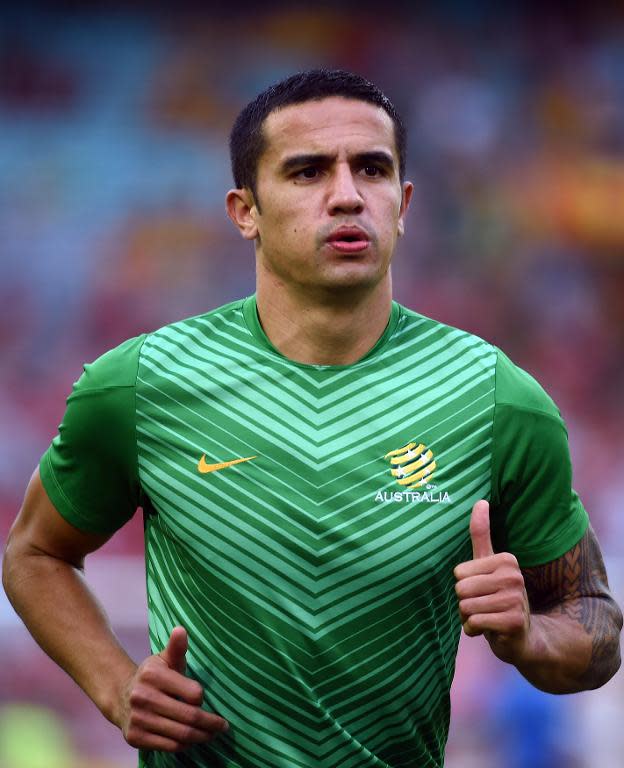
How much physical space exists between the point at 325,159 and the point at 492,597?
1130 mm

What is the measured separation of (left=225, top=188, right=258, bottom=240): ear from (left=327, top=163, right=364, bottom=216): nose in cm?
32

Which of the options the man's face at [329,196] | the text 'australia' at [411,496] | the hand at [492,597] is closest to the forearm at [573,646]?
the hand at [492,597]

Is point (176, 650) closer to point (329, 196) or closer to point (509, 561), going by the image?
point (509, 561)

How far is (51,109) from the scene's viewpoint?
10.4m

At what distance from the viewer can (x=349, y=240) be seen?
127 inches

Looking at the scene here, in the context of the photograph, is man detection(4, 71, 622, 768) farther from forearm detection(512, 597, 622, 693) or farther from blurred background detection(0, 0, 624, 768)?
blurred background detection(0, 0, 624, 768)

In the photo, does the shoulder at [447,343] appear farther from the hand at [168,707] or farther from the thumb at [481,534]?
the hand at [168,707]

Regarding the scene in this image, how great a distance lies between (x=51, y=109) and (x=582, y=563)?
7990mm

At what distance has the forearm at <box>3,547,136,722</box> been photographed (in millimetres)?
3293

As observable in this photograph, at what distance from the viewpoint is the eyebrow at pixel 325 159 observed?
3291 mm

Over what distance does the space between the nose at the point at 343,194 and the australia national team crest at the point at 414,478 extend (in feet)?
1.90

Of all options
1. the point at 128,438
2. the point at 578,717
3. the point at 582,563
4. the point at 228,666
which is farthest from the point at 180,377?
the point at 578,717

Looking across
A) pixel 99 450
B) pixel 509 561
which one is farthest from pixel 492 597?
pixel 99 450

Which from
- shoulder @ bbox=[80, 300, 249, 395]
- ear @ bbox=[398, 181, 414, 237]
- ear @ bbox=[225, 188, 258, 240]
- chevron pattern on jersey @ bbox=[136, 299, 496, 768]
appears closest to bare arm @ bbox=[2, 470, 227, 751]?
chevron pattern on jersey @ bbox=[136, 299, 496, 768]
